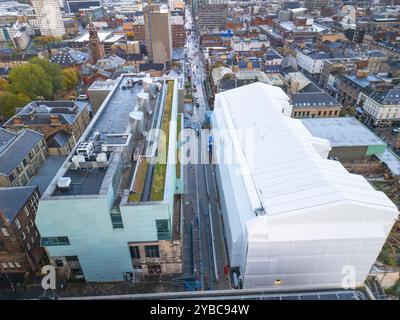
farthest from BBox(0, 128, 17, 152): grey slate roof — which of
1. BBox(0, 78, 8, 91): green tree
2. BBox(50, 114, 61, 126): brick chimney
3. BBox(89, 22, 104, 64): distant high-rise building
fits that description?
BBox(89, 22, 104, 64): distant high-rise building

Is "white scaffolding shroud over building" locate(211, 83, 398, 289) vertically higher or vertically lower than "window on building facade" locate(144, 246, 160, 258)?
higher

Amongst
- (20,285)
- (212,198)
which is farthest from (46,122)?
(212,198)

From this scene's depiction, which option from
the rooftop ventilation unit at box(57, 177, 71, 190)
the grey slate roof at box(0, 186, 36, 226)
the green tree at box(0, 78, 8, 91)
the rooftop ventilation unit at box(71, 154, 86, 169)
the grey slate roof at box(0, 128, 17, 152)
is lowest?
the green tree at box(0, 78, 8, 91)

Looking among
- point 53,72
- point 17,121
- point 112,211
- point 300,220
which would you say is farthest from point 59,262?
point 53,72

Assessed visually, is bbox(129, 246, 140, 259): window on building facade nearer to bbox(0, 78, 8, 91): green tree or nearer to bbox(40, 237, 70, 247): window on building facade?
bbox(40, 237, 70, 247): window on building facade

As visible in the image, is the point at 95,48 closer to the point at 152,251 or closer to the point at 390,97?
the point at 152,251

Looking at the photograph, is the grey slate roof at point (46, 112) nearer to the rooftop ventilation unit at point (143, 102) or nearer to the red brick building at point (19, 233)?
the rooftop ventilation unit at point (143, 102)
